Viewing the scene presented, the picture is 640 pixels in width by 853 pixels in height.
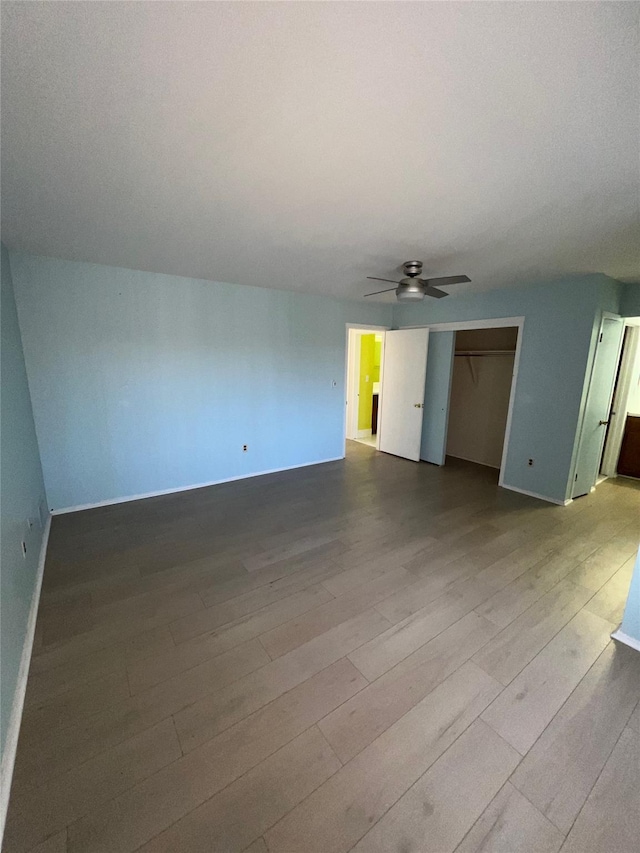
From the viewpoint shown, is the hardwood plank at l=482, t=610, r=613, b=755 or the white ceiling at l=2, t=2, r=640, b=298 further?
the hardwood plank at l=482, t=610, r=613, b=755

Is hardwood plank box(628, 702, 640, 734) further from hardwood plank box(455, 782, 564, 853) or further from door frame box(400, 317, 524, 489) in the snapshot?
door frame box(400, 317, 524, 489)

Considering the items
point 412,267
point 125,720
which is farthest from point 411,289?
point 125,720

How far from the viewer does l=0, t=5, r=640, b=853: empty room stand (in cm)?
105

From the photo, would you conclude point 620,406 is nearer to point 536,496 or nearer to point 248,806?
point 536,496

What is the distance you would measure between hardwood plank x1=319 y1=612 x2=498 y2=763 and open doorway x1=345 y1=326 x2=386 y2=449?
4068 mm

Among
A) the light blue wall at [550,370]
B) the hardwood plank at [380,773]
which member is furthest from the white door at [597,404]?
the hardwood plank at [380,773]

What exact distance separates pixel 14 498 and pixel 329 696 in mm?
2060

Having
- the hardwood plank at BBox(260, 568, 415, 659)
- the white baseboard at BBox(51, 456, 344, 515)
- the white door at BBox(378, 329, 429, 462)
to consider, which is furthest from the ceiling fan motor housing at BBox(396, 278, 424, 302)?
the white baseboard at BBox(51, 456, 344, 515)

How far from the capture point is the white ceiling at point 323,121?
0.90 meters

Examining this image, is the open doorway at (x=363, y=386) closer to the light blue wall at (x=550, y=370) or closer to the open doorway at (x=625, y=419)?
the light blue wall at (x=550, y=370)

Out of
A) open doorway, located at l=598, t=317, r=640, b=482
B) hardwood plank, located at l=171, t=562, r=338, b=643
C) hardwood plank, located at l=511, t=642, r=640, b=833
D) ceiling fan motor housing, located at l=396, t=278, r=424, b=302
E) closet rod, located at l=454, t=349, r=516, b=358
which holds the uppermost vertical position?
ceiling fan motor housing, located at l=396, t=278, r=424, b=302

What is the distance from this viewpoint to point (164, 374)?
361cm

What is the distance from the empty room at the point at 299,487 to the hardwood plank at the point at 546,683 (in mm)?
14

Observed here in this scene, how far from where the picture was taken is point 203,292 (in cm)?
370
